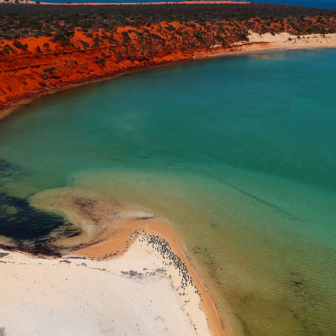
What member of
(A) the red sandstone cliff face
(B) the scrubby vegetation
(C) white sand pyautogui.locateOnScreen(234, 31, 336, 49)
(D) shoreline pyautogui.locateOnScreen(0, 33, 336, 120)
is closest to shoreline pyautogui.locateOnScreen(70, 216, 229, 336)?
(D) shoreline pyautogui.locateOnScreen(0, 33, 336, 120)

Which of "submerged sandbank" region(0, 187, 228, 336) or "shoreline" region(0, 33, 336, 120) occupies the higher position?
"shoreline" region(0, 33, 336, 120)

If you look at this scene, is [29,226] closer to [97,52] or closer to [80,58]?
[80,58]

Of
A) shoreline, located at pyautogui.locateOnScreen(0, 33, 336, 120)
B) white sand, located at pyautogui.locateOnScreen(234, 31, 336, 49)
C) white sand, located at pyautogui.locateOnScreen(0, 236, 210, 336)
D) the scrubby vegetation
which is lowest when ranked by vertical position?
white sand, located at pyautogui.locateOnScreen(0, 236, 210, 336)

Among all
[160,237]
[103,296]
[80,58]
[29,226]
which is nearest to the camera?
[103,296]

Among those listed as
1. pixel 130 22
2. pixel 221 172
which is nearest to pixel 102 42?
pixel 130 22

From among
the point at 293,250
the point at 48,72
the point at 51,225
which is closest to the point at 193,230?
the point at 293,250

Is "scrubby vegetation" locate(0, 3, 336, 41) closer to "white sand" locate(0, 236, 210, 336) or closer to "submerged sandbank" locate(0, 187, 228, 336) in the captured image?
"submerged sandbank" locate(0, 187, 228, 336)

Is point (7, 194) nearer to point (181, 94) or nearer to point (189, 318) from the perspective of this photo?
point (189, 318)
